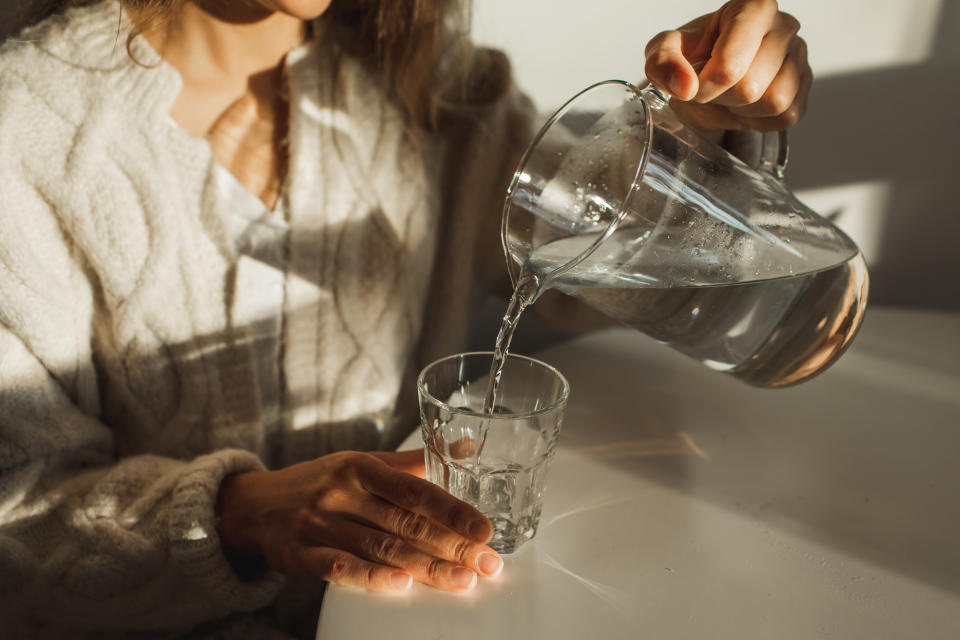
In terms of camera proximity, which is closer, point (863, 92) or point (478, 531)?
point (478, 531)

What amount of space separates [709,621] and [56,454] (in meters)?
0.64

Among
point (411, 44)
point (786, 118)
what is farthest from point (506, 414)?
point (411, 44)

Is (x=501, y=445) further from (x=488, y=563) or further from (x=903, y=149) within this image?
(x=903, y=149)

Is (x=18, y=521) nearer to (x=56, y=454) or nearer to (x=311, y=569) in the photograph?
(x=56, y=454)

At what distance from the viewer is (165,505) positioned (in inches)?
25.8

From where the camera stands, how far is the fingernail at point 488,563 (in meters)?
0.52

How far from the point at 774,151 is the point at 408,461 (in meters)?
0.43

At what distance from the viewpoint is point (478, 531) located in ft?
1.73

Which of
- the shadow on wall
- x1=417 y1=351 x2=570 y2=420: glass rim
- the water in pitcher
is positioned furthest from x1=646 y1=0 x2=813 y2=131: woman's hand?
the shadow on wall

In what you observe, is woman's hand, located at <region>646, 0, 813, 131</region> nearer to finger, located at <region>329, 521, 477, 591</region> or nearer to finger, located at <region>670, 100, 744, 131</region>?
finger, located at <region>670, 100, 744, 131</region>

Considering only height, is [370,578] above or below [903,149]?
below

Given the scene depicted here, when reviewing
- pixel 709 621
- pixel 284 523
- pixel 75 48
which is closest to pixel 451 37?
pixel 75 48

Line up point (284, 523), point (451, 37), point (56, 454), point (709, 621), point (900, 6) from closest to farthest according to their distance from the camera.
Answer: point (709, 621), point (284, 523), point (56, 454), point (451, 37), point (900, 6)

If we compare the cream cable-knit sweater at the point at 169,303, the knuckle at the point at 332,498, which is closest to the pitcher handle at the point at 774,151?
the cream cable-knit sweater at the point at 169,303
